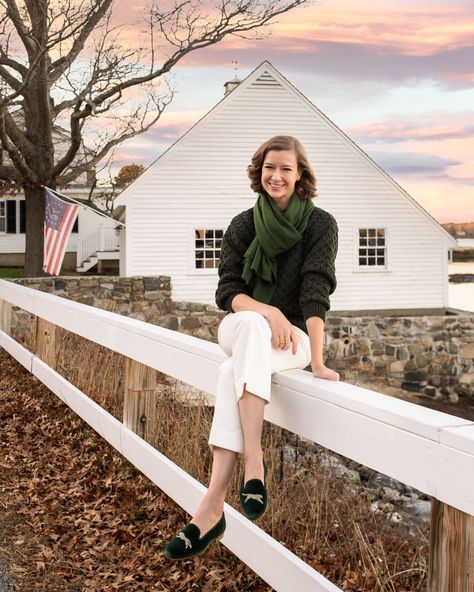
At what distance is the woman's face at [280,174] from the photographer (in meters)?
3.59

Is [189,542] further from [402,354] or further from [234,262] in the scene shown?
[402,354]

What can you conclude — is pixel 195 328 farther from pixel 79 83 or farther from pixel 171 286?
pixel 79 83

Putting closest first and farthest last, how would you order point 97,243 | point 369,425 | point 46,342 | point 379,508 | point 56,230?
point 369,425 → point 379,508 → point 46,342 → point 56,230 → point 97,243

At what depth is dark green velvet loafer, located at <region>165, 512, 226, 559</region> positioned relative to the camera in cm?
322

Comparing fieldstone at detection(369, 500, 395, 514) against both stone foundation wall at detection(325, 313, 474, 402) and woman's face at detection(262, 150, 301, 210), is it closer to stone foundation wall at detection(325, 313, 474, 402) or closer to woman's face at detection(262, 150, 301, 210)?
woman's face at detection(262, 150, 301, 210)

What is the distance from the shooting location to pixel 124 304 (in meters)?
22.8

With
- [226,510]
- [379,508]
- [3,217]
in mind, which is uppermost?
[3,217]

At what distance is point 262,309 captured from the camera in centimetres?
350

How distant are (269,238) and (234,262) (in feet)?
0.81

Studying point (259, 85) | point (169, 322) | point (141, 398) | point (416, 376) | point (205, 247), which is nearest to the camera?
point (141, 398)

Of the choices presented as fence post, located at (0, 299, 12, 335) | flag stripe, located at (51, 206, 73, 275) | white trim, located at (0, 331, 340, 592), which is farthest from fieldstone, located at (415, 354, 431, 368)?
white trim, located at (0, 331, 340, 592)

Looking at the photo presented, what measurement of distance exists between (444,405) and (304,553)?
72.7 feet

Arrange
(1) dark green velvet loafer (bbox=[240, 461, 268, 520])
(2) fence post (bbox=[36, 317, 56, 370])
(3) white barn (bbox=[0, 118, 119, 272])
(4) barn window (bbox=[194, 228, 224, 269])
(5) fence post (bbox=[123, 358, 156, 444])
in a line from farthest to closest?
1. (3) white barn (bbox=[0, 118, 119, 272])
2. (4) barn window (bbox=[194, 228, 224, 269])
3. (2) fence post (bbox=[36, 317, 56, 370])
4. (5) fence post (bbox=[123, 358, 156, 444])
5. (1) dark green velvet loafer (bbox=[240, 461, 268, 520])

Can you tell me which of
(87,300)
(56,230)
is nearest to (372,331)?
(87,300)
